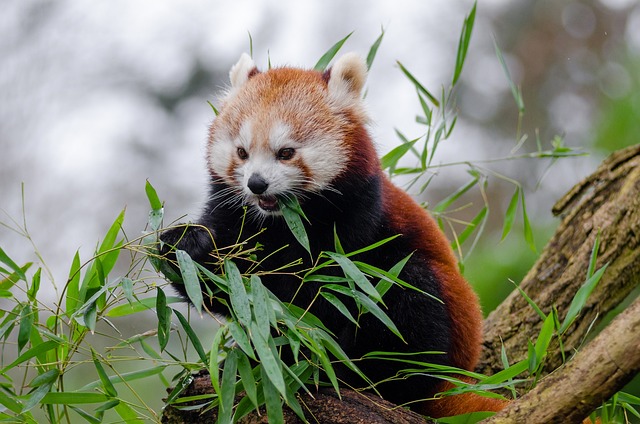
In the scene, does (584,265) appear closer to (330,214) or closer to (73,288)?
(330,214)

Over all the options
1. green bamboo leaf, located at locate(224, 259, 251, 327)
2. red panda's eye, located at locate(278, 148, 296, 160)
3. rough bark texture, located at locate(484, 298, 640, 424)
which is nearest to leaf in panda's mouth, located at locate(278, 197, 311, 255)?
red panda's eye, located at locate(278, 148, 296, 160)

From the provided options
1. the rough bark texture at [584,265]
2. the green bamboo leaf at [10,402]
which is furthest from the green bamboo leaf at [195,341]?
the rough bark texture at [584,265]

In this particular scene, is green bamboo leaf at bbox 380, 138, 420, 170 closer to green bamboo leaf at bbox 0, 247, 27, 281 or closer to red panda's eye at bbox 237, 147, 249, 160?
red panda's eye at bbox 237, 147, 249, 160

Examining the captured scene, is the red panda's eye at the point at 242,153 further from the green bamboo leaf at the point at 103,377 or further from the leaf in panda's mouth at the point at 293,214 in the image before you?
the green bamboo leaf at the point at 103,377

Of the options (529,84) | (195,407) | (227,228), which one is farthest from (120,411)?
(529,84)

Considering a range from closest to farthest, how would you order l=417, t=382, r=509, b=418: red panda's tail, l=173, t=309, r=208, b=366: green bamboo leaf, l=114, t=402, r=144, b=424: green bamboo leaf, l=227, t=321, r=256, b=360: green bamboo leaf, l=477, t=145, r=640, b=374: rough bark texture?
1. l=227, t=321, r=256, b=360: green bamboo leaf
2. l=173, t=309, r=208, b=366: green bamboo leaf
3. l=114, t=402, r=144, b=424: green bamboo leaf
4. l=417, t=382, r=509, b=418: red panda's tail
5. l=477, t=145, r=640, b=374: rough bark texture

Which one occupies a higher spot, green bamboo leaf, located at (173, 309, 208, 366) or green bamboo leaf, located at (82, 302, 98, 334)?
green bamboo leaf, located at (82, 302, 98, 334)

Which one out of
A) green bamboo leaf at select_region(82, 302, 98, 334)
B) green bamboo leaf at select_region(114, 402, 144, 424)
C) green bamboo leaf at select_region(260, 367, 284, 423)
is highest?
green bamboo leaf at select_region(82, 302, 98, 334)

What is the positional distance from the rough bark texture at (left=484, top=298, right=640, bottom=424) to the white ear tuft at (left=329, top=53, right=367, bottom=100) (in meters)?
1.41

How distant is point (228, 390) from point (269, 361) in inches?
8.1

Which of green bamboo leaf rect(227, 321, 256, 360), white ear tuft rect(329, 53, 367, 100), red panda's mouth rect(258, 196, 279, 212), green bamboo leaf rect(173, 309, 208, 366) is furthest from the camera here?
white ear tuft rect(329, 53, 367, 100)

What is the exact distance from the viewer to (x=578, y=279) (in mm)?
2875

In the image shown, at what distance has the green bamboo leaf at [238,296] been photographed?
1.77 metres

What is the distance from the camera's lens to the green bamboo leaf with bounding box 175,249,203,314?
70.7 inches
